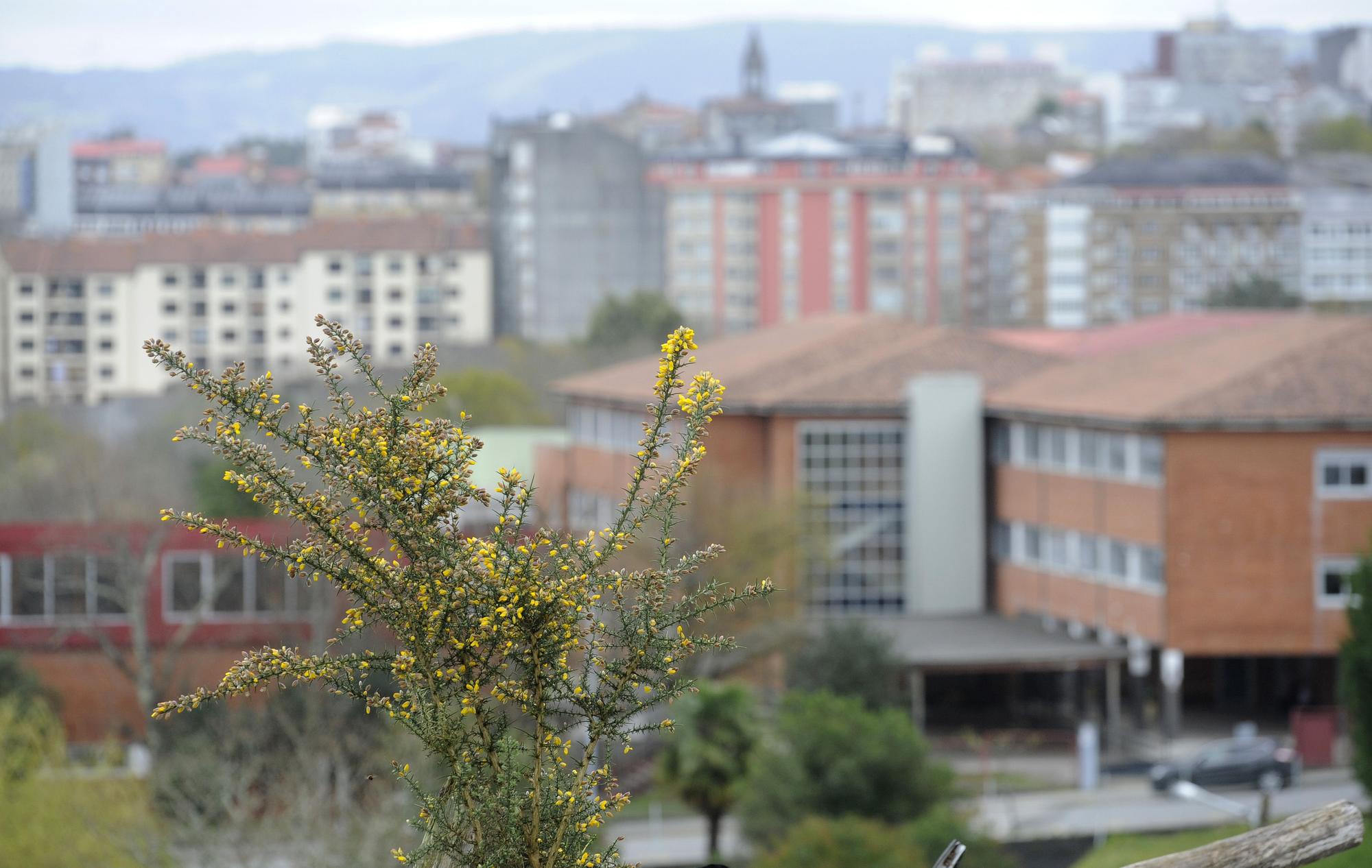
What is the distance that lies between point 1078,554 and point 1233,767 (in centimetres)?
747

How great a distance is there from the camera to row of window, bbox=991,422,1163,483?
4056cm

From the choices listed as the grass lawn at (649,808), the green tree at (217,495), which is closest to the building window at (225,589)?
the green tree at (217,495)

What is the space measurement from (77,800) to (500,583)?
2231cm

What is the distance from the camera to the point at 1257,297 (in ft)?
341

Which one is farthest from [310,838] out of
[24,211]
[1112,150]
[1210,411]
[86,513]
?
[1112,150]

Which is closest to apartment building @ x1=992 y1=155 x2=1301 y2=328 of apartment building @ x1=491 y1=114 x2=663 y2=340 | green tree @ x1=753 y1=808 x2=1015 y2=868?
apartment building @ x1=491 y1=114 x2=663 y2=340

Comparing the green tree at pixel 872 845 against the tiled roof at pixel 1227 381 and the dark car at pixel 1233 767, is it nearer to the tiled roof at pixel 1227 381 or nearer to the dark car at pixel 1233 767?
the dark car at pixel 1233 767

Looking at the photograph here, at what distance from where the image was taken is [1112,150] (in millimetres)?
175875

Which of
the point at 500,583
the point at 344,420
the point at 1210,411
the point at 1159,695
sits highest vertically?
the point at 344,420

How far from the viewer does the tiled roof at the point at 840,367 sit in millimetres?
46062

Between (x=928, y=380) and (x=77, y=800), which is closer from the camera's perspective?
(x=77, y=800)

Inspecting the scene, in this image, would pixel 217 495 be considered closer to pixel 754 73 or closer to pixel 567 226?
pixel 567 226

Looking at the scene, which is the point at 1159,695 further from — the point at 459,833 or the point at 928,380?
the point at 459,833

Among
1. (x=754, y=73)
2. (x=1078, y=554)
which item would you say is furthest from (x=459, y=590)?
(x=754, y=73)
